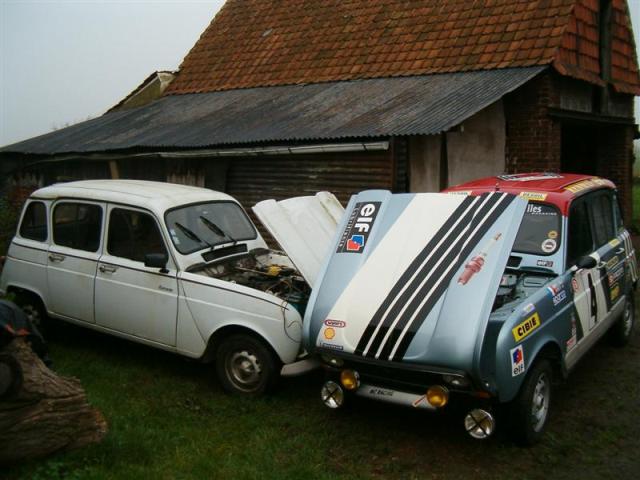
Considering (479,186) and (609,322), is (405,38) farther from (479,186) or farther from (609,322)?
(609,322)

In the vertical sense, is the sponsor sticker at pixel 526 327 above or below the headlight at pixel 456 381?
above

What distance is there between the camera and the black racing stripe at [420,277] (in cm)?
428

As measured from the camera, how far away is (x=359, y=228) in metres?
5.05

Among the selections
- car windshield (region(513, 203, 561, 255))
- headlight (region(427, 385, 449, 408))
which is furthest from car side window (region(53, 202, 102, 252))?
car windshield (region(513, 203, 561, 255))

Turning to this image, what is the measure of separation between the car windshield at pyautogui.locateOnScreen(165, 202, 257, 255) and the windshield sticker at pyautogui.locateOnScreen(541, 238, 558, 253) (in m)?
2.94

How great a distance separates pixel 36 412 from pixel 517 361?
10.4 feet

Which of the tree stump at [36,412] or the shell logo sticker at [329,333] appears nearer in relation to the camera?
the tree stump at [36,412]

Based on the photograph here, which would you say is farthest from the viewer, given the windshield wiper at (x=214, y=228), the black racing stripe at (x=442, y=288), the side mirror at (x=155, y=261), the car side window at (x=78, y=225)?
the car side window at (x=78, y=225)

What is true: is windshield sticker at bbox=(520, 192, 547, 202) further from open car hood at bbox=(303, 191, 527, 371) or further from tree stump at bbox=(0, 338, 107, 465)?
tree stump at bbox=(0, 338, 107, 465)

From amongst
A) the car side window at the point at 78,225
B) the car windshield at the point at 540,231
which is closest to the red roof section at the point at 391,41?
the car windshield at the point at 540,231

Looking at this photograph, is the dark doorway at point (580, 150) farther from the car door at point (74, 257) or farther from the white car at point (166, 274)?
the car door at point (74, 257)

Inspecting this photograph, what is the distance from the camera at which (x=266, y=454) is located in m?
4.46

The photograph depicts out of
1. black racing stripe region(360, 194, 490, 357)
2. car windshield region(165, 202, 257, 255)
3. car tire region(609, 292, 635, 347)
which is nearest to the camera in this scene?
black racing stripe region(360, 194, 490, 357)

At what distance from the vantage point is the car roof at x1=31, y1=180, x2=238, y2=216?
6062 mm
